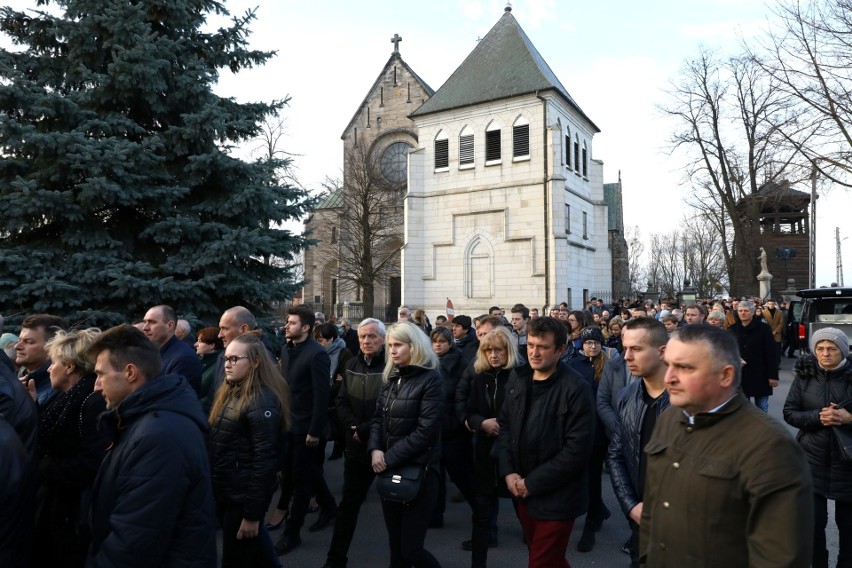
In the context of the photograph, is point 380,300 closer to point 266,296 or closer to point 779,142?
point 779,142

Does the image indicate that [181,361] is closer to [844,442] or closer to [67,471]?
[67,471]

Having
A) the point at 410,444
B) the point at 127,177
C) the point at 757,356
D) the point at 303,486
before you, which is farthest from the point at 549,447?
the point at 127,177

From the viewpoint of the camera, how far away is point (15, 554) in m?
2.89

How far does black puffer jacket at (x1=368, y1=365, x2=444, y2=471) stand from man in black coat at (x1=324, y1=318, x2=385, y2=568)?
1.32 ft

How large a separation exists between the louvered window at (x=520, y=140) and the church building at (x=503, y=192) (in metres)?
0.05

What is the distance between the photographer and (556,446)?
12.3 ft

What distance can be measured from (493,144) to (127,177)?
2214cm

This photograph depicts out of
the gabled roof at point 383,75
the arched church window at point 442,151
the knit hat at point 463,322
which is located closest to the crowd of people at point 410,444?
the knit hat at point 463,322

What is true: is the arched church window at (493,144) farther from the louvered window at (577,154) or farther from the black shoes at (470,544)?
the black shoes at (470,544)

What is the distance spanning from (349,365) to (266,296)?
538cm

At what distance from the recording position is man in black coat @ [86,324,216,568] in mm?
2498

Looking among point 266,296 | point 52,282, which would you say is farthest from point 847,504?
point 52,282

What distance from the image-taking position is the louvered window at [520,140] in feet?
92.7

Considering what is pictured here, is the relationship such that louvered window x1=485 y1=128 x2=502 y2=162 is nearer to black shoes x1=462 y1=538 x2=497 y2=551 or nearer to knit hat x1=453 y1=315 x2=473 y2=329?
knit hat x1=453 y1=315 x2=473 y2=329
